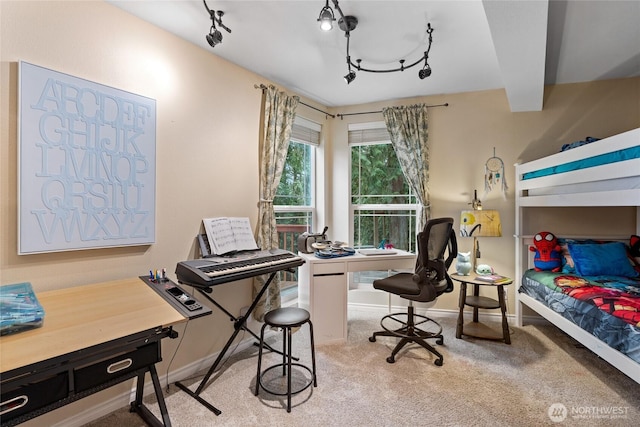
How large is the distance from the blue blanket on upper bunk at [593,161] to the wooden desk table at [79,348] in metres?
2.63

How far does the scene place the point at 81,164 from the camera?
1731 millimetres

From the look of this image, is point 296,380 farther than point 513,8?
Yes

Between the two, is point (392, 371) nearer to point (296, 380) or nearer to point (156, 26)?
point (296, 380)

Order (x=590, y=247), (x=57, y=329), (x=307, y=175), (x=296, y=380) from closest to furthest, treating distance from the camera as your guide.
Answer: (x=57, y=329)
(x=296, y=380)
(x=590, y=247)
(x=307, y=175)

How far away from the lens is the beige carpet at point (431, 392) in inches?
72.0

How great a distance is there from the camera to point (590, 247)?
2.76 metres

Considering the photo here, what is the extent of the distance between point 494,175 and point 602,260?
1201 millimetres

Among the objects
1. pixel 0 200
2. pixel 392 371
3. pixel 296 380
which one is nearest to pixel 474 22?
pixel 392 371

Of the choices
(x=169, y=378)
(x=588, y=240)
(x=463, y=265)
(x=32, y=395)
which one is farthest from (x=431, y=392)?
(x=588, y=240)

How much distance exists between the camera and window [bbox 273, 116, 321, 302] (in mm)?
3459

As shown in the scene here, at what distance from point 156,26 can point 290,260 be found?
1849 mm

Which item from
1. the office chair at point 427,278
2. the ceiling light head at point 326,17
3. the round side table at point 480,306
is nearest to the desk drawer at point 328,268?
the office chair at point 427,278

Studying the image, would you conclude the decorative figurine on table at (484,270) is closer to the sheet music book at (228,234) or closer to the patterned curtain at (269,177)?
the patterned curtain at (269,177)

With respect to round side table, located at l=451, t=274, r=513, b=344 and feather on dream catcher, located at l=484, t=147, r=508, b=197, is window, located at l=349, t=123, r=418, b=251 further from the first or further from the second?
round side table, located at l=451, t=274, r=513, b=344
